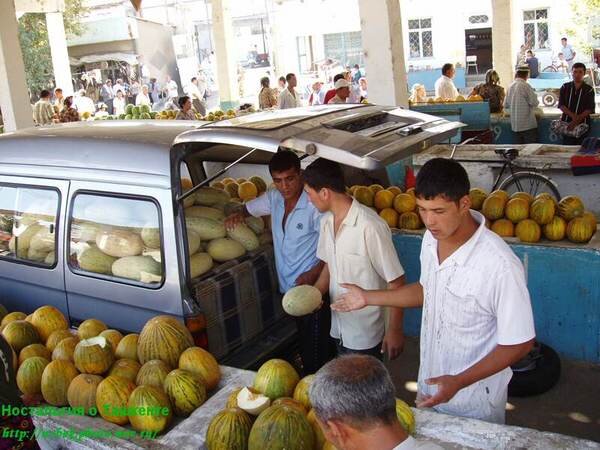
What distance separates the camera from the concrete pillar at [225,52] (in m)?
15.2

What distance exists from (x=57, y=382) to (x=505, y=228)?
338 cm

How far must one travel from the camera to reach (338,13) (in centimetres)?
2667

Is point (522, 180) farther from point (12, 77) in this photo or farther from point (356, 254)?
point (12, 77)

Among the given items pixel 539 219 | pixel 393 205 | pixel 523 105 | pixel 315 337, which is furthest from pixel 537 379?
pixel 523 105

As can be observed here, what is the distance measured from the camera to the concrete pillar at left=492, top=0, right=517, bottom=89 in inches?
499

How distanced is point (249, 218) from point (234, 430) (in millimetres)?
1993

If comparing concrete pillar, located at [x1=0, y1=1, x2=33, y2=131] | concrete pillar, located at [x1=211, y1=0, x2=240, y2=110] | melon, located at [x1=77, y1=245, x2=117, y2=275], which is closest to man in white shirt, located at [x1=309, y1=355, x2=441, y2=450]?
melon, located at [x1=77, y1=245, x2=117, y2=275]

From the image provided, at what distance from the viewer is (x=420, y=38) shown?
976 inches

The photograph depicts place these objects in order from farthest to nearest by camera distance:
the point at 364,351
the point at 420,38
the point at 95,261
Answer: the point at 420,38, the point at 95,261, the point at 364,351

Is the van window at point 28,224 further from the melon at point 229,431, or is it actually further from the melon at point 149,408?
the melon at point 229,431

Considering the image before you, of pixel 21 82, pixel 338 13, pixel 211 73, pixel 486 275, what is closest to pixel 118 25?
pixel 211 73

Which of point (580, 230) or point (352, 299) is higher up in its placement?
point (352, 299)

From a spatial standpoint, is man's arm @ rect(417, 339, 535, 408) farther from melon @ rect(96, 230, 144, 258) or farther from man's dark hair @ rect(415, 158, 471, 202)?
melon @ rect(96, 230, 144, 258)

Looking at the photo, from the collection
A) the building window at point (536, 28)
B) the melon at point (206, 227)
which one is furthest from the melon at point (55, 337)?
the building window at point (536, 28)
